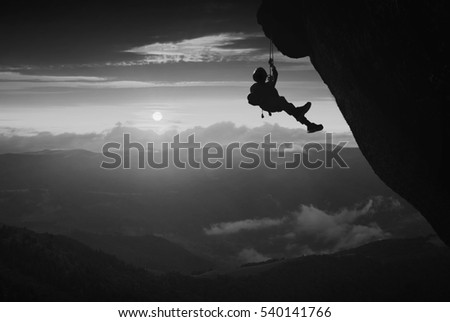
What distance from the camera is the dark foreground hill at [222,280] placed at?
518 ft

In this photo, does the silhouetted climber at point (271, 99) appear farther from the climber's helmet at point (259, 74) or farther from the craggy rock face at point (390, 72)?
the craggy rock face at point (390, 72)

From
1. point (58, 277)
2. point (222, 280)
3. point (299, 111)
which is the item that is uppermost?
point (299, 111)

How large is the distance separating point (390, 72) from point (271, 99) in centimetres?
471

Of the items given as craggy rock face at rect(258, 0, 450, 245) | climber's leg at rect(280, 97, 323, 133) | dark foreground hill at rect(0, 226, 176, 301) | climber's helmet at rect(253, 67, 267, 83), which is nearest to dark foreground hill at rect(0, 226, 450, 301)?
dark foreground hill at rect(0, 226, 176, 301)

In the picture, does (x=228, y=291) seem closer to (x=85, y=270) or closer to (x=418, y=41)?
(x=85, y=270)

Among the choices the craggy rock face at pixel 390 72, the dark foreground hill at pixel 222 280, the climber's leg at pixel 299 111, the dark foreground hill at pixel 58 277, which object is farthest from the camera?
the dark foreground hill at pixel 222 280

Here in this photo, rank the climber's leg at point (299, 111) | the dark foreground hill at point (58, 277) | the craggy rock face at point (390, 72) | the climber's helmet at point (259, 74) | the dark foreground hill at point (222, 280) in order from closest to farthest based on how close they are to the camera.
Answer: the craggy rock face at point (390, 72), the climber's helmet at point (259, 74), the climber's leg at point (299, 111), the dark foreground hill at point (58, 277), the dark foreground hill at point (222, 280)

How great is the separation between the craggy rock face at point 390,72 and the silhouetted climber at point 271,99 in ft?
4.33

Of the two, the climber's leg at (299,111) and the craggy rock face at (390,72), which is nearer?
the craggy rock face at (390,72)

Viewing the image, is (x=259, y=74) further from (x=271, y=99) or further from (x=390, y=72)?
(x=390, y=72)

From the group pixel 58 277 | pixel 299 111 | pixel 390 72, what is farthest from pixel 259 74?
pixel 58 277

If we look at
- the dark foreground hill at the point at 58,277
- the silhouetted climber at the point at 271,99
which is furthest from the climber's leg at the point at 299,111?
the dark foreground hill at the point at 58,277

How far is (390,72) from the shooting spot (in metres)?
10.7
